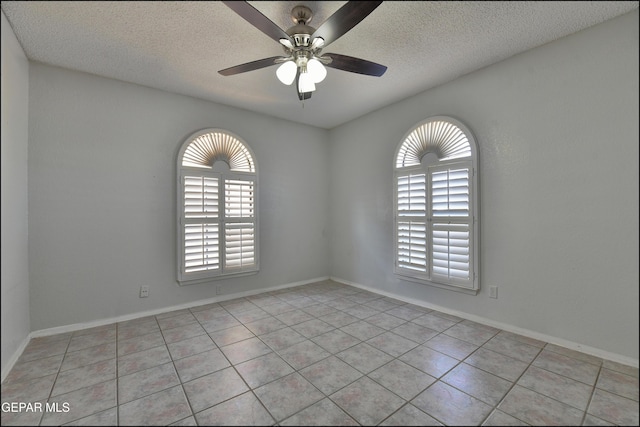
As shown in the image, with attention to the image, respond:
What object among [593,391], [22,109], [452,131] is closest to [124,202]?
[22,109]

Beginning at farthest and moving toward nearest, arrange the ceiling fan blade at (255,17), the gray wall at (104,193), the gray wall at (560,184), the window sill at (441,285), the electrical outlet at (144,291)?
the electrical outlet at (144,291) < the window sill at (441,285) < the gray wall at (104,193) < the gray wall at (560,184) < the ceiling fan blade at (255,17)

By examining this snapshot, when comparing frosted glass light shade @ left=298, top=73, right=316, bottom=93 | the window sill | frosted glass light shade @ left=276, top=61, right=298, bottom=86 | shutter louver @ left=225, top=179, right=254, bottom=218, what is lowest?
the window sill

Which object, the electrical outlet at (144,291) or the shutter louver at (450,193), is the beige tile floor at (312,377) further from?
the shutter louver at (450,193)

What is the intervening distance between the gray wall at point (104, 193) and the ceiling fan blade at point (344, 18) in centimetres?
223

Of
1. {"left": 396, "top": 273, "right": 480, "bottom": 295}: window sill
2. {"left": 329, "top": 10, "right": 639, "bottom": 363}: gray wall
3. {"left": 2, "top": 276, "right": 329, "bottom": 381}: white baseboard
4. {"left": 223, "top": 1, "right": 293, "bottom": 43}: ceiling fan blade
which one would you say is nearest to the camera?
{"left": 223, "top": 1, "right": 293, "bottom": 43}: ceiling fan blade

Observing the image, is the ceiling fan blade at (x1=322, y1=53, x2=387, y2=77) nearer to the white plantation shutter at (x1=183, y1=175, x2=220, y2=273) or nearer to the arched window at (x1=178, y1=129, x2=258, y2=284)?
the arched window at (x1=178, y1=129, x2=258, y2=284)

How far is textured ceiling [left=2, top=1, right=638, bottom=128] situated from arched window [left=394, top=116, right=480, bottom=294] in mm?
657

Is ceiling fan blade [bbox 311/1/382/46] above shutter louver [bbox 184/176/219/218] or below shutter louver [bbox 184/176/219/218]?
above

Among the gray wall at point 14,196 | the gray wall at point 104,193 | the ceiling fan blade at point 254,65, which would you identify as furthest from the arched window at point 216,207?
the ceiling fan blade at point 254,65

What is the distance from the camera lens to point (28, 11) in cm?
192

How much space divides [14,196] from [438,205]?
150 inches

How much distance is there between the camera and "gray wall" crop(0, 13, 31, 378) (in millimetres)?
1941

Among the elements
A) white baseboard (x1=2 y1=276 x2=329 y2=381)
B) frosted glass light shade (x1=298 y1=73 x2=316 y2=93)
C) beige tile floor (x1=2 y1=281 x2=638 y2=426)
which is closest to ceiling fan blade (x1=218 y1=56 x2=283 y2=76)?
frosted glass light shade (x1=298 y1=73 x2=316 y2=93)

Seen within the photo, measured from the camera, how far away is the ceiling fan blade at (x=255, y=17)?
1.52 m
